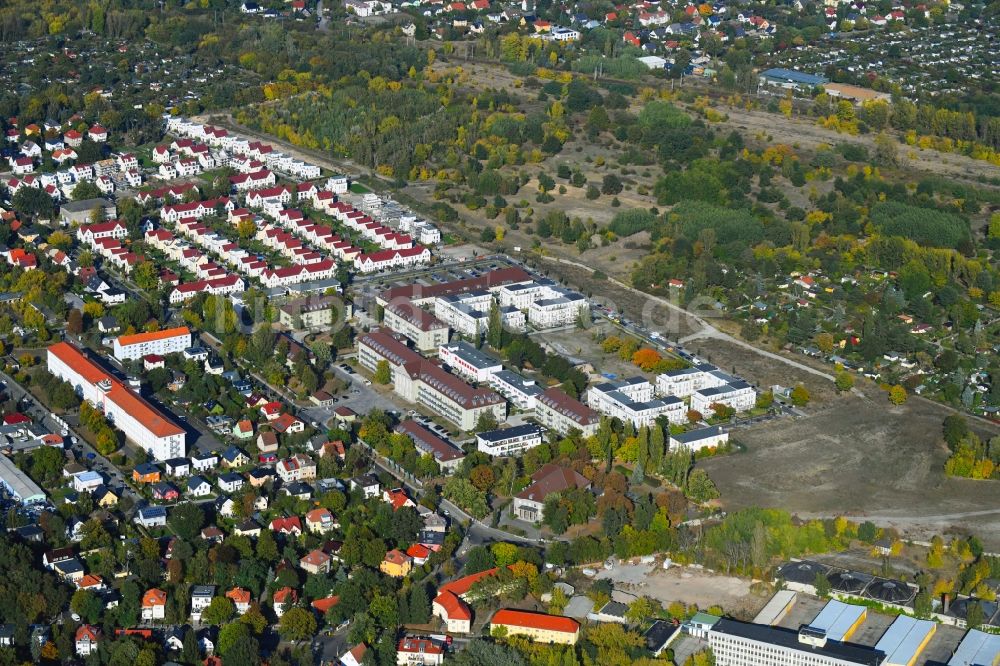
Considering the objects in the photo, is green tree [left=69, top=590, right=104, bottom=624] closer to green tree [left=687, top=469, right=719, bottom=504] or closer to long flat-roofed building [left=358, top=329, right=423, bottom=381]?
long flat-roofed building [left=358, top=329, right=423, bottom=381]

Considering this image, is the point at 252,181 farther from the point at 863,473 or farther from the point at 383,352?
the point at 863,473

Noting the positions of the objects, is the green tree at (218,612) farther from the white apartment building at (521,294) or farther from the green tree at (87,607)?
the white apartment building at (521,294)

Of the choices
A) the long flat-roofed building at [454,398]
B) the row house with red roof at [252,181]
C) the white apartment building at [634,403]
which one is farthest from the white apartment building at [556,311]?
the row house with red roof at [252,181]

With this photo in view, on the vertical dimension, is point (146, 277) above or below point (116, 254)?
above

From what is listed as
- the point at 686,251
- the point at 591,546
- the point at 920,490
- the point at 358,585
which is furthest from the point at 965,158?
the point at 358,585

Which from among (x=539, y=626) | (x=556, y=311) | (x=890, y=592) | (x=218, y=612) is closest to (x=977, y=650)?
(x=890, y=592)
